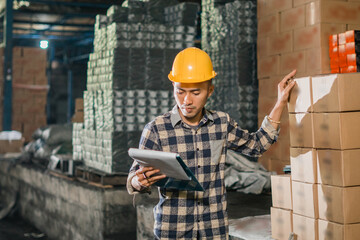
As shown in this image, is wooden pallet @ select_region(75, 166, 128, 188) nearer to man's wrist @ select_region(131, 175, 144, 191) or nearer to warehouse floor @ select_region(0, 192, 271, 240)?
warehouse floor @ select_region(0, 192, 271, 240)

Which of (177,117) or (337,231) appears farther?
(337,231)

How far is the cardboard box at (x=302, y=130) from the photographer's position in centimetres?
318

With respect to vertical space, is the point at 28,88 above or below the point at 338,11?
below

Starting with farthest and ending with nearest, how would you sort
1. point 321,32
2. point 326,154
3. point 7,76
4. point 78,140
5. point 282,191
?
point 7,76
point 78,140
point 321,32
point 282,191
point 326,154

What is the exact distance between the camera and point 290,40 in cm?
602

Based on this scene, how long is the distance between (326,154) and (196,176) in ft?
2.84

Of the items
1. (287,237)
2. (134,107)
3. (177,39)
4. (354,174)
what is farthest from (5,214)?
(354,174)

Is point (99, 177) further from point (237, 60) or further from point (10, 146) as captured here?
point (10, 146)

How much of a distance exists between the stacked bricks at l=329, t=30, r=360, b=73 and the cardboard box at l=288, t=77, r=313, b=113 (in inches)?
61.6

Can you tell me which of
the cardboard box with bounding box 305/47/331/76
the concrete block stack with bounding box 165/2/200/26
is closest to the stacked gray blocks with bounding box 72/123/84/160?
the concrete block stack with bounding box 165/2/200/26

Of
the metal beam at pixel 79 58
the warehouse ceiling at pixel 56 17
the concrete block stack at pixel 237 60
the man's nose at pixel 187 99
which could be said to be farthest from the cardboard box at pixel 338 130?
the metal beam at pixel 79 58

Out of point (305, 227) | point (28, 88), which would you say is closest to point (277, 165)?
point (305, 227)

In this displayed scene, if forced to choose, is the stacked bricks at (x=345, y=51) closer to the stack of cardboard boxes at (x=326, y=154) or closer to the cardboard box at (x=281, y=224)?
the stack of cardboard boxes at (x=326, y=154)

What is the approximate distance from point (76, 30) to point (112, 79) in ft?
42.7
